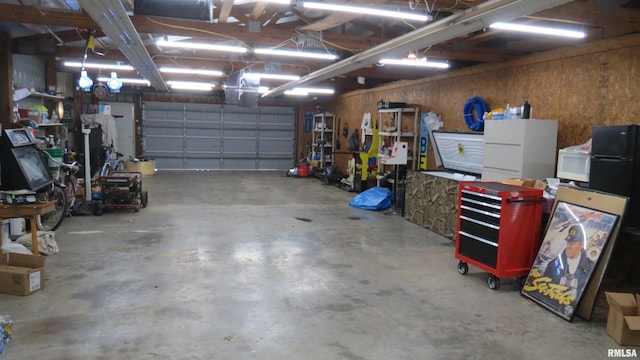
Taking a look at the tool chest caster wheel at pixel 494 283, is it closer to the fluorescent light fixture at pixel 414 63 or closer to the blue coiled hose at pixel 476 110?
the blue coiled hose at pixel 476 110

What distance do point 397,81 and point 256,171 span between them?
7299 millimetres

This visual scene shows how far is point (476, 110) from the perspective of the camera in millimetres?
6734

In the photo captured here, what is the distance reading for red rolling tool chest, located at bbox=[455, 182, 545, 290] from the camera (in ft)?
13.3

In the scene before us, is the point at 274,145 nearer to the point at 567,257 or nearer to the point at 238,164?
the point at 238,164

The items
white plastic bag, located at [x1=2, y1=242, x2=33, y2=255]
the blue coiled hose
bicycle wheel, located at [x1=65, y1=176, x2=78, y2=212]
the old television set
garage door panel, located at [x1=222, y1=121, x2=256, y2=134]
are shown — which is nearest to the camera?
white plastic bag, located at [x1=2, y1=242, x2=33, y2=255]

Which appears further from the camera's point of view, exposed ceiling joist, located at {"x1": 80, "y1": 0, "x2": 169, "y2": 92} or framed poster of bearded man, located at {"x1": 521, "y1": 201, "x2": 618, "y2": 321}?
framed poster of bearded man, located at {"x1": 521, "y1": 201, "x2": 618, "y2": 321}

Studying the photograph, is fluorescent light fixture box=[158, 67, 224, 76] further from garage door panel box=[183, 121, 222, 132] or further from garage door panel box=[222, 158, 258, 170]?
garage door panel box=[222, 158, 258, 170]

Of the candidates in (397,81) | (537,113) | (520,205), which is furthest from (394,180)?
(520,205)

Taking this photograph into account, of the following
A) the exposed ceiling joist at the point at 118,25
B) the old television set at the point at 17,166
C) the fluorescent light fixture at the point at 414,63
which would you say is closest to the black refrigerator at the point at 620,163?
the fluorescent light fixture at the point at 414,63

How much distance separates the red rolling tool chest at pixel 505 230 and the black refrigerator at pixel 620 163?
551 millimetres

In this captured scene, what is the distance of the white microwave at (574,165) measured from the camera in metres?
4.38

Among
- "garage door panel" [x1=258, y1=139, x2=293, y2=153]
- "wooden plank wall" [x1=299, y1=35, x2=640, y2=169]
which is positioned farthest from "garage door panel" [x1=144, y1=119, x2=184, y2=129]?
"wooden plank wall" [x1=299, y1=35, x2=640, y2=169]

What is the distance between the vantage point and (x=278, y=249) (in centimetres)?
535

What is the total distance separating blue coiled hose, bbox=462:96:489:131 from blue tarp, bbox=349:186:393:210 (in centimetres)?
219
